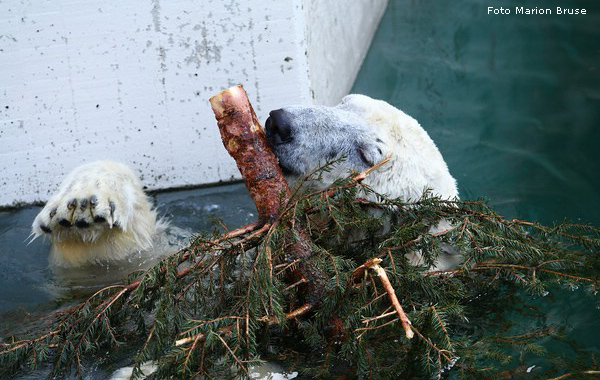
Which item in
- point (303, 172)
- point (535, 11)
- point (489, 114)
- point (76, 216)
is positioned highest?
point (535, 11)

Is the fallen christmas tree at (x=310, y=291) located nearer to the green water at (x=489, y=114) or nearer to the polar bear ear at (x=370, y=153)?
the polar bear ear at (x=370, y=153)

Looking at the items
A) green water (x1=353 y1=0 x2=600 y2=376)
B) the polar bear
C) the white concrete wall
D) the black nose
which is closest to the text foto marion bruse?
green water (x1=353 y1=0 x2=600 y2=376)

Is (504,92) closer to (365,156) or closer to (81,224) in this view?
(365,156)

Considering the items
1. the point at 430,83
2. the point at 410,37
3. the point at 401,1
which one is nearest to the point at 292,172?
the point at 430,83

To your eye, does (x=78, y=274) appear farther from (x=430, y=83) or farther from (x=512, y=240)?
(x=430, y=83)

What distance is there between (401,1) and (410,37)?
492mm

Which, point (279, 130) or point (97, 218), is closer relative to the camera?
point (279, 130)

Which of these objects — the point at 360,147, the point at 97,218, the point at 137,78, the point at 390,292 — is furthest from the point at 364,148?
the point at 137,78

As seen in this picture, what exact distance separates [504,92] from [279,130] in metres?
3.19

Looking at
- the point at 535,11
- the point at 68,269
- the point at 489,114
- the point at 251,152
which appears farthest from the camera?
the point at 535,11

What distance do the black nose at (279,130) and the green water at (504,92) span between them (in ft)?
6.27

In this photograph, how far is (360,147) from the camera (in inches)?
115

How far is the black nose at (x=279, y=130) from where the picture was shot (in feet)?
9.14

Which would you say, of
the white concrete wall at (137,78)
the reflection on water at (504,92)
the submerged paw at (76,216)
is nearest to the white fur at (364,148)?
the submerged paw at (76,216)
